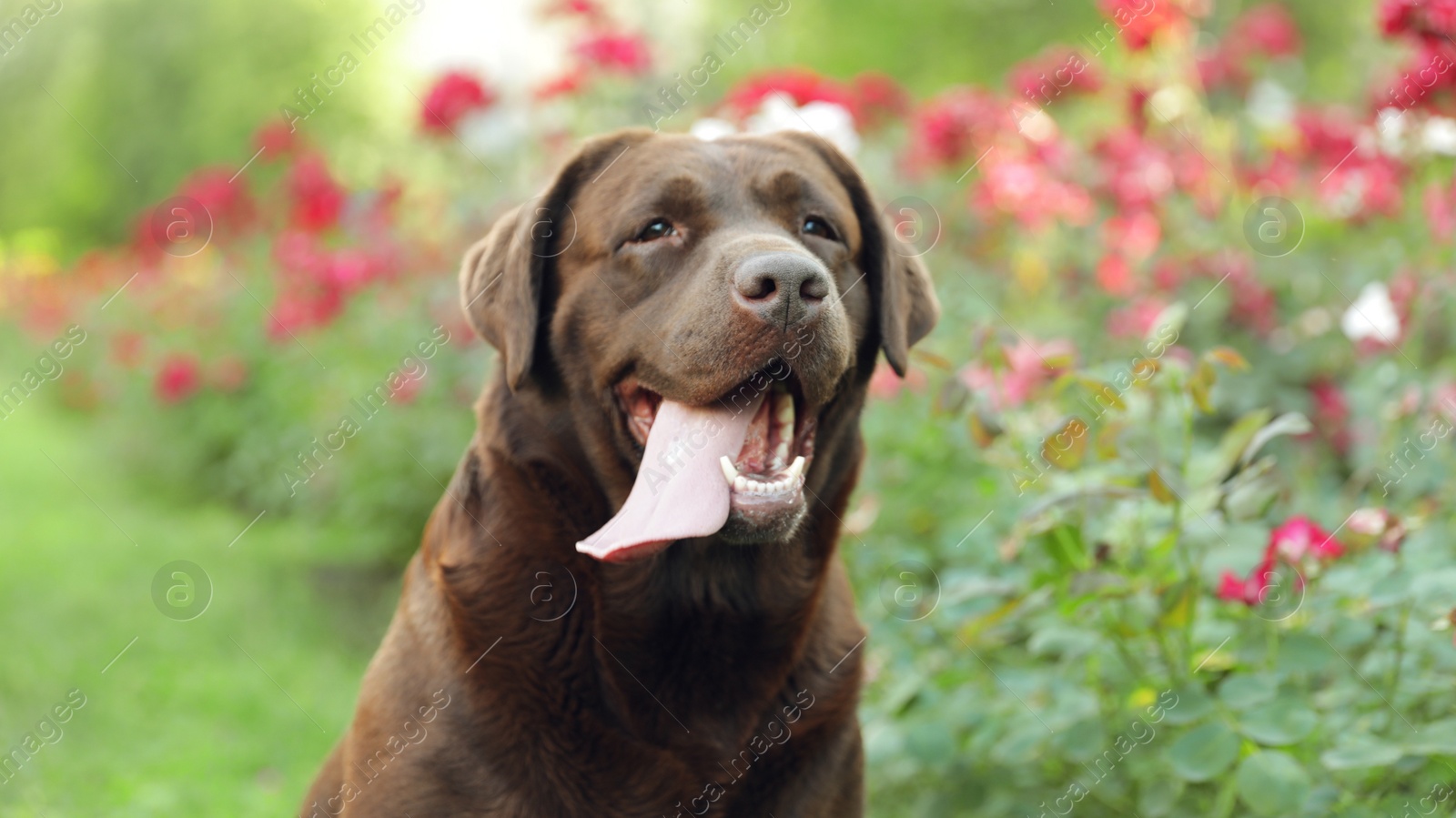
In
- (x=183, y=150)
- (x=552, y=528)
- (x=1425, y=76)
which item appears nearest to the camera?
(x=552, y=528)

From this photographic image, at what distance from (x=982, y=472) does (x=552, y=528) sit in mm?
1990

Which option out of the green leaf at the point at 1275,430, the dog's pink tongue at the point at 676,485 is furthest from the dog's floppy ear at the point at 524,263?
the green leaf at the point at 1275,430

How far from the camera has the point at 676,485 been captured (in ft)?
7.56

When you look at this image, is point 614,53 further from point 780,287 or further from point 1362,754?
point 1362,754

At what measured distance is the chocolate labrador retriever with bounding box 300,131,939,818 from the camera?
2340mm

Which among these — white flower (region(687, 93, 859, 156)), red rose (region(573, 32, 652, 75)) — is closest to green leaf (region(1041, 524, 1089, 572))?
white flower (region(687, 93, 859, 156))

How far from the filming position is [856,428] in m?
2.76

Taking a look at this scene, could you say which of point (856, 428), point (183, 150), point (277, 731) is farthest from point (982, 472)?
point (183, 150)

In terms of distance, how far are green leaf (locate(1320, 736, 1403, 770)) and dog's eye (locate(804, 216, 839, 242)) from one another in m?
1.43

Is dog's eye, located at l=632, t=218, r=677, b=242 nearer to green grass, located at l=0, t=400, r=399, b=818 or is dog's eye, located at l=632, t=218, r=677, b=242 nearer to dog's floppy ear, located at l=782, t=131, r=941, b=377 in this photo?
dog's floppy ear, located at l=782, t=131, r=941, b=377

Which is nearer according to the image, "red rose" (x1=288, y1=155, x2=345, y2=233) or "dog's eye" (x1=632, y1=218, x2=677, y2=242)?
"dog's eye" (x1=632, y1=218, x2=677, y2=242)

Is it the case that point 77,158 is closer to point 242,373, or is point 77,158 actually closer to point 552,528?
point 242,373

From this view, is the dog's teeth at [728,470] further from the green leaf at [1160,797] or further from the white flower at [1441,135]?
the white flower at [1441,135]

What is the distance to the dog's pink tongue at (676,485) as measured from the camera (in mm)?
2254
